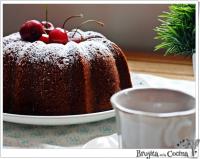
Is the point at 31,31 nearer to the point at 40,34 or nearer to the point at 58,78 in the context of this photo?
the point at 40,34

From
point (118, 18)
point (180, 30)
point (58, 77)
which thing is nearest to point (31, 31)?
point (58, 77)

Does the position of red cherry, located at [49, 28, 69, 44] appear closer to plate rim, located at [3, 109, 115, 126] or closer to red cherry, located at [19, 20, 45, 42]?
red cherry, located at [19, 20, 45, 42]

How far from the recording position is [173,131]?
48 centimetres

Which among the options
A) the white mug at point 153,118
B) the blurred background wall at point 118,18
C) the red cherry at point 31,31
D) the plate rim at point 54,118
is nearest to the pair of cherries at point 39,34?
the red cherry at point 31,31

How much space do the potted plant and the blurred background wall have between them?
855mm

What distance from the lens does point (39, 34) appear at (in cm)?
84

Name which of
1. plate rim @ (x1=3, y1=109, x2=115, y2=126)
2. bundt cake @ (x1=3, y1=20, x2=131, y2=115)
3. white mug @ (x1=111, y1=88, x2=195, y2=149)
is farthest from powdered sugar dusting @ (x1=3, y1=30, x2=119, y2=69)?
white mug @ (x1=111, y1=88, x2=195, y2=149)

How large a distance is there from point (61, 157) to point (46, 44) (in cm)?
32

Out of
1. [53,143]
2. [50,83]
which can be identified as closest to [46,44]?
[50,83]

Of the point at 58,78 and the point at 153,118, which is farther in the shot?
the point at 58,78

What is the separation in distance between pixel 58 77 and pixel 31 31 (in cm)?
12

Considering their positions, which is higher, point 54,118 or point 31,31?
point 31,31

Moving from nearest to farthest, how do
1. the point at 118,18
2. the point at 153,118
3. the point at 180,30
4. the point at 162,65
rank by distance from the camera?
the point at 153,118 < the point at 180,30 < the point at 162,65 < the point at 118,18

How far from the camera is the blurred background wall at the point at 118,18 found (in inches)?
61.8
